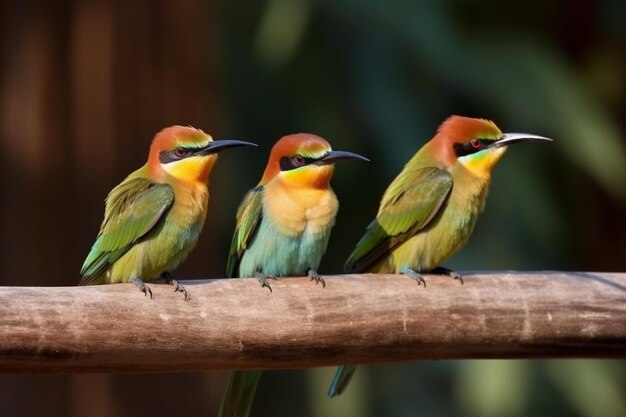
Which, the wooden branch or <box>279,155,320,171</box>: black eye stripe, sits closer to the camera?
the wooden branch

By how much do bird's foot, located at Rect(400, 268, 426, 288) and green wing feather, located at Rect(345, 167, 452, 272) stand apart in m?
0.16

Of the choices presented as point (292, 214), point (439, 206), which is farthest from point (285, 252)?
point (439, 206)

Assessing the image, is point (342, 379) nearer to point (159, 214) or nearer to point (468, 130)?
point (159, 214)

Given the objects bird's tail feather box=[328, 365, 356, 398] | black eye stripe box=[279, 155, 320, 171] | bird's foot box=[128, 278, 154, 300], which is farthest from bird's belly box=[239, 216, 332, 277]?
bird's foot box=[128, 278, 154, 300]

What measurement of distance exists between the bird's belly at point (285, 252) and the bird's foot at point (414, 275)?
0.22m

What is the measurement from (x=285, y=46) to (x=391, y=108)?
0.59 meters

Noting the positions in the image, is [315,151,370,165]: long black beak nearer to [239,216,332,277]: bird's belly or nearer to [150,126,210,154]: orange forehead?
[239,216,332,277]: bird's belly

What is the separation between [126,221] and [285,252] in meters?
0.40

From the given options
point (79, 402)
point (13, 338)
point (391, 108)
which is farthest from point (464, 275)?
point (391, 108)

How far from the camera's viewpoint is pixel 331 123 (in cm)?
609

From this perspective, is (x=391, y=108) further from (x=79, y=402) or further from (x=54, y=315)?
(x=54, y=315)

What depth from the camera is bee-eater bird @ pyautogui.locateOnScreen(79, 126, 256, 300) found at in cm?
300

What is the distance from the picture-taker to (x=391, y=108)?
5629 mm

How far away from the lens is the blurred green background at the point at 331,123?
4934mm
